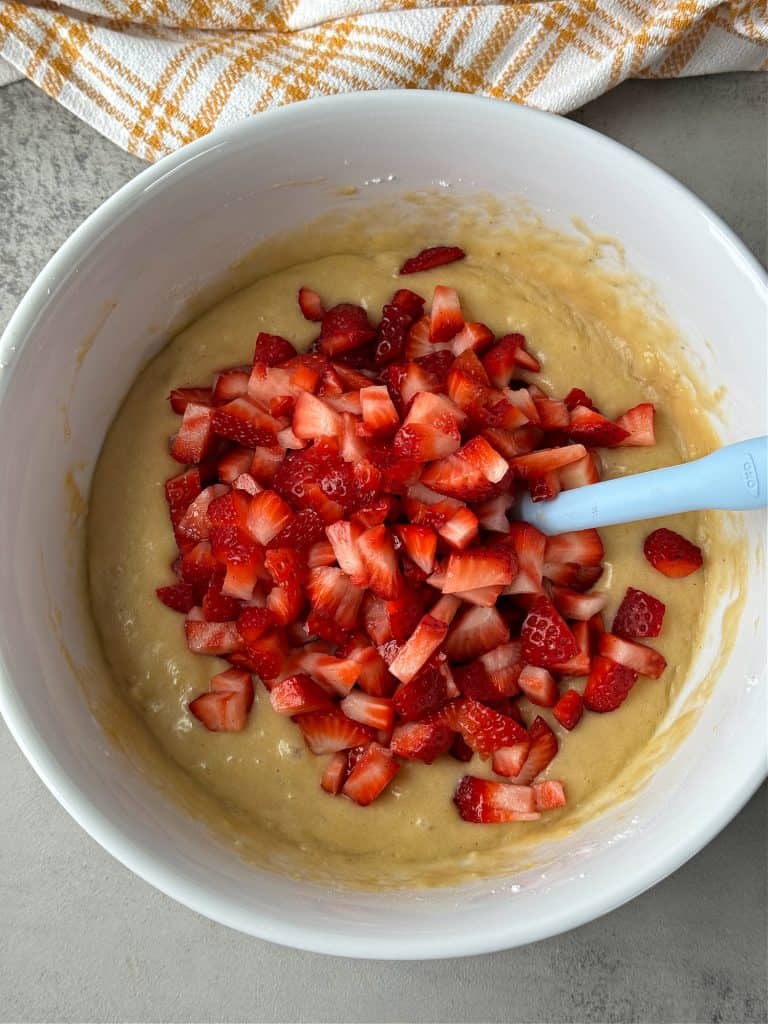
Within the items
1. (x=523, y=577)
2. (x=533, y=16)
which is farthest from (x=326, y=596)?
(x=533, y=16)

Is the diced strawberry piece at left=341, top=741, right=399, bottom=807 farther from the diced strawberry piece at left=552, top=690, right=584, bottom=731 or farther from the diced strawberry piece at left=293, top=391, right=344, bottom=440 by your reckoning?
the diced strawberry piece at left=293, top=391, right=344, bottom=440

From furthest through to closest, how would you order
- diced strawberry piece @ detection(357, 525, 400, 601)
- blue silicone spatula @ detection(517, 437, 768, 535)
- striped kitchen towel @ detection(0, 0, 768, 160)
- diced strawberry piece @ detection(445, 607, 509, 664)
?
1. striped kitchen towel @ detection(0, 0, 768, 160)
2. diced strawberry piece @ detection(445, 607, 509, 664)
3. diced strawberry piece @ detection(357, 525, 400, 601)
4. blue silicone spatula @ detection(517, 437, 768, 535)

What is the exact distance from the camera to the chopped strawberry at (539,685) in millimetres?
1905

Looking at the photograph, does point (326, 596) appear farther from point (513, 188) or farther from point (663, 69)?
point (663, 69)

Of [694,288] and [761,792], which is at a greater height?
[694,288]

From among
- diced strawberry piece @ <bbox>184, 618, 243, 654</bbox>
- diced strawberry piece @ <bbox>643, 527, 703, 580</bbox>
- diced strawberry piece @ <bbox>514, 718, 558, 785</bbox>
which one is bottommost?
diced strawberry piece @ <bbox>184, 618, 243, 654</bbox>

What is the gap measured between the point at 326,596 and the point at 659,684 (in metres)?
0.72

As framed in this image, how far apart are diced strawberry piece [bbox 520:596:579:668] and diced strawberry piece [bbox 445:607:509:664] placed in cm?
5

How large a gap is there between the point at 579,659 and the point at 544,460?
0.40m

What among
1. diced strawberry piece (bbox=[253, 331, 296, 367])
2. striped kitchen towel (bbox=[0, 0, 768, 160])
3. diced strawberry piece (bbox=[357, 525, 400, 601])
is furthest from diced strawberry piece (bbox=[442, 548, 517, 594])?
striped kitchen towel (bbox=[0, 0, 768, 160])

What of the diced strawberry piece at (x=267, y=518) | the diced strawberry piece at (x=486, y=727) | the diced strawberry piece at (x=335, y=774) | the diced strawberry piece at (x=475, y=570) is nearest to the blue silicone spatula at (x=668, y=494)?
the diced strawberry piece at (x=475, y=570)

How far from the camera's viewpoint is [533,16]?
202 centimetres

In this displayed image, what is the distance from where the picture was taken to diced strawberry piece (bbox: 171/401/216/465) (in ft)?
6.37

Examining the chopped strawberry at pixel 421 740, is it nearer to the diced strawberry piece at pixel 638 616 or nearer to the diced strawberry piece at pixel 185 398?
A: the diced strawberry piece at pixel 638 616
